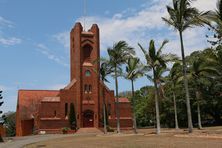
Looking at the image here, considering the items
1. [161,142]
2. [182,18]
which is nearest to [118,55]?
[182,18]

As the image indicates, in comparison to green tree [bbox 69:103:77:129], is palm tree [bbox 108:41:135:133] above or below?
above

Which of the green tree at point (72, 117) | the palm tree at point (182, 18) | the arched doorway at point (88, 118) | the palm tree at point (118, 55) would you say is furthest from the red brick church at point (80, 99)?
the palm tree at point (182, 18)

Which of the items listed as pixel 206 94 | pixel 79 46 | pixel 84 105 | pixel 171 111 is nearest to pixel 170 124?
pixel 171 111

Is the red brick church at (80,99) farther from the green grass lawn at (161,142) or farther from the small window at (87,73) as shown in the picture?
the green grass lawn at (161,142)

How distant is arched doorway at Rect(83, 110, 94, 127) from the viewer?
62.0 metres

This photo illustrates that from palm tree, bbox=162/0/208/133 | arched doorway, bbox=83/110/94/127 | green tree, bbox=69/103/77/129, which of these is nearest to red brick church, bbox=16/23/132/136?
arched doorway, bbox=83/110/94/127

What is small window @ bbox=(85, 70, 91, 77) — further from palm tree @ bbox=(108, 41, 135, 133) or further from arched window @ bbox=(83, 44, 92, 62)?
palm tree @ bbox=(108, 41, 135, 133)

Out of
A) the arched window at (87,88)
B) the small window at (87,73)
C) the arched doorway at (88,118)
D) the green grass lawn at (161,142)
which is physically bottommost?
the green grass lawn at (161,142)

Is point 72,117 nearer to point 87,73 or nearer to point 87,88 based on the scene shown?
point 87,88

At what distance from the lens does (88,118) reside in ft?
205

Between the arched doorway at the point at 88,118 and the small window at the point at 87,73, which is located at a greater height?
the small window at the point at 87,73

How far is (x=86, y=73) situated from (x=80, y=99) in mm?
4965

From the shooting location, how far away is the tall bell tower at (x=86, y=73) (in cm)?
6200

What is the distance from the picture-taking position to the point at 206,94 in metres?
57.3
